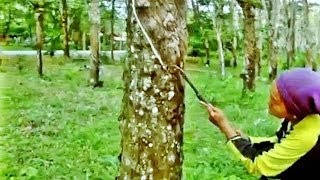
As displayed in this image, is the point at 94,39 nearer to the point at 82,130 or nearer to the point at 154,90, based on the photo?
the point at 82,130

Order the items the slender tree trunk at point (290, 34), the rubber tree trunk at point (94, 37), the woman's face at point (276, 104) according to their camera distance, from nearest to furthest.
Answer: the woman's face at point (276, 104)
the rubber tree trunk at point (94, 37)
the slender tree trunk at point (290, 34)

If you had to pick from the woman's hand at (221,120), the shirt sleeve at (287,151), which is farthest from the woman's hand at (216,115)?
the shirt sleeve at (287,151)

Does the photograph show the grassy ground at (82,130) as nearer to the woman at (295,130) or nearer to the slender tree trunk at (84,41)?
the woman at (295,130)

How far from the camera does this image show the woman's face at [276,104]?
2863 millimetres

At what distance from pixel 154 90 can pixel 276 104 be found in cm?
81

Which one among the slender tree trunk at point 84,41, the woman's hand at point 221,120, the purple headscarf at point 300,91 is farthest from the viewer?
the slender tree trunk at point 84,41

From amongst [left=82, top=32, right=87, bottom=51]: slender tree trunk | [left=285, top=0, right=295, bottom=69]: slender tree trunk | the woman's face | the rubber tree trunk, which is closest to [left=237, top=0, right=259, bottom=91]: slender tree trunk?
the rubber tree trunk

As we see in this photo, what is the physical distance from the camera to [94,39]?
16.5 metres

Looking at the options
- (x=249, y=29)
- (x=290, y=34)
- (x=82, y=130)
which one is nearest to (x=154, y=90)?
(x=82, y=130)

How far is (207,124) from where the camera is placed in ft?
36.8

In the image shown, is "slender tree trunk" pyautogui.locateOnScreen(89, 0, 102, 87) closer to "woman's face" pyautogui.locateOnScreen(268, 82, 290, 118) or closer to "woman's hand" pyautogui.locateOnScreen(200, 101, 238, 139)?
"woman's hand" pyautogui.locateOnScreen(200, 101, 238, 139)

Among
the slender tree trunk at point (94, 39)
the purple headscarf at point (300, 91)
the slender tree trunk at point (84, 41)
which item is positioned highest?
the purple headscarf at point (300, 91)

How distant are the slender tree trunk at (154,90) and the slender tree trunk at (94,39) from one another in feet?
40.8

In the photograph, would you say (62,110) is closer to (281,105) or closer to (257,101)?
(257,101)
